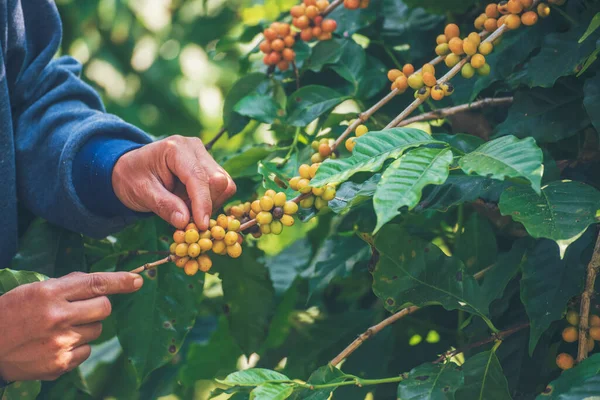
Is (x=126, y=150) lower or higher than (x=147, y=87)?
higher

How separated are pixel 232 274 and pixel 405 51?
1.64ft

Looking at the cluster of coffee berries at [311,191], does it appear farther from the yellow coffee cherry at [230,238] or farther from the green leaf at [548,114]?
the green leaf at [548,114]

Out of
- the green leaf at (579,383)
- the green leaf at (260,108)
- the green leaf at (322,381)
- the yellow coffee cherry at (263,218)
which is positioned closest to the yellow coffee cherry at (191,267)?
the yellow coffee cherry at (263,218)

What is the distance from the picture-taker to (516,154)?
27.0 inches

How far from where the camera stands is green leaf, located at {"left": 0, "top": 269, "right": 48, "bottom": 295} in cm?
87

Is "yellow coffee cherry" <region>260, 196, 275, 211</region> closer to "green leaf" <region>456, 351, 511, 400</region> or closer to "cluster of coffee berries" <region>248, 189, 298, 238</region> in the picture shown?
"cluster of coffee berries" <region>248, 189, 298, 238</region>

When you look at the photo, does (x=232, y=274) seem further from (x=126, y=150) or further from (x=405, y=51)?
(x=405, y=51)

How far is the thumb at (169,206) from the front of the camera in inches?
33.8

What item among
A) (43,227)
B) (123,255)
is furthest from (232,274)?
(43,227)

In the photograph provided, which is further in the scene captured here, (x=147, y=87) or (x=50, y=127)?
(x=147, y=87)

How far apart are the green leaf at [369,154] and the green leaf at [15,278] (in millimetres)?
416

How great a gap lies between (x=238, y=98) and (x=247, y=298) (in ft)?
1.20

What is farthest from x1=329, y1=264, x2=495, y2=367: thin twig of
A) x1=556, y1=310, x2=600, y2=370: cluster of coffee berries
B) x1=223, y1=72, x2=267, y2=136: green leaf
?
x1=223, y1=72, x2=267, y2=136: green leaf

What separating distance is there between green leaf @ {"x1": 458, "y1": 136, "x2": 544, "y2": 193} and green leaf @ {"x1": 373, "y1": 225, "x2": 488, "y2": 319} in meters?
0.19
